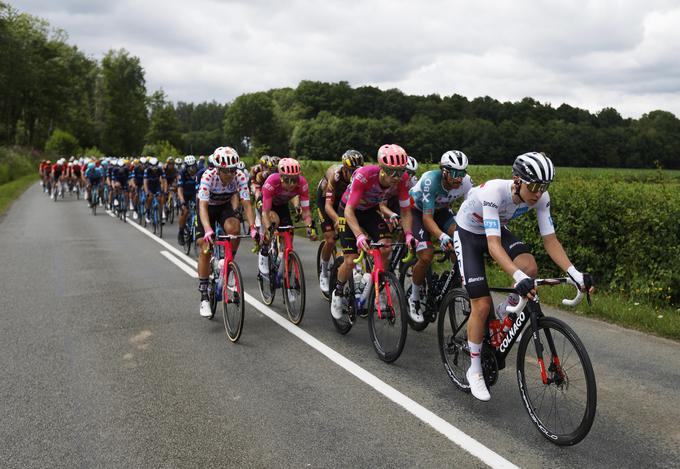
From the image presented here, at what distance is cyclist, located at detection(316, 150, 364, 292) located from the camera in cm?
723

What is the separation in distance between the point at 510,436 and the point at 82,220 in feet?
63.6

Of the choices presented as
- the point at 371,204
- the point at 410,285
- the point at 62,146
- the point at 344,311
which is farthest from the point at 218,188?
the point at 62,146

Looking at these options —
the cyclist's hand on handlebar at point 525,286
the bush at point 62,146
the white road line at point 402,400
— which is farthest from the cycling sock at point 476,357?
the bush at point 62,146

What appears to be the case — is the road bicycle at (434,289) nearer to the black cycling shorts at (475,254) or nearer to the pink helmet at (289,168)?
the black cycling shorts at (475,254)

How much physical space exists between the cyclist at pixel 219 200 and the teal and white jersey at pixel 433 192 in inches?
75.4

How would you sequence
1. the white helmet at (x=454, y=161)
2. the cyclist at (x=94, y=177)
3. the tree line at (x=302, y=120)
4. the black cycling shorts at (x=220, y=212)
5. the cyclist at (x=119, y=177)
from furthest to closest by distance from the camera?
the tree line at (x=302, y=120), the cyclist at (x=94, y=177), the cyclist at (x=119, y=177), the black cycling shorts at (x=220, y=212), the white helmet at (x=454, y=161)

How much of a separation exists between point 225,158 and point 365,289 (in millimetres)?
2257

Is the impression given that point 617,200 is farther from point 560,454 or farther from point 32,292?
point 32,292

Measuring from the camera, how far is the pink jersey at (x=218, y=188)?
706 cm

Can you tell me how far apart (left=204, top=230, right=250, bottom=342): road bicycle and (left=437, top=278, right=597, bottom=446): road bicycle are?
106 inches

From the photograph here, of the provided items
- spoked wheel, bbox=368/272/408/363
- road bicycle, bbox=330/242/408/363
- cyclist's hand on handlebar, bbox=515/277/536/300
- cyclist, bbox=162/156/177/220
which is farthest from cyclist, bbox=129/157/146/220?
cyclist's hand on handlebar, bbox=515/277/536/300

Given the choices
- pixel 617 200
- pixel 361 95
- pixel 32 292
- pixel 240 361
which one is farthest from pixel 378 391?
pixel 361 95

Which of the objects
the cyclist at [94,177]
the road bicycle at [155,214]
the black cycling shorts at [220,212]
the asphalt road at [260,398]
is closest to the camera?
the asphalt road at [260,398]

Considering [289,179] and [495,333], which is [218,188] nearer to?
[289,179]
